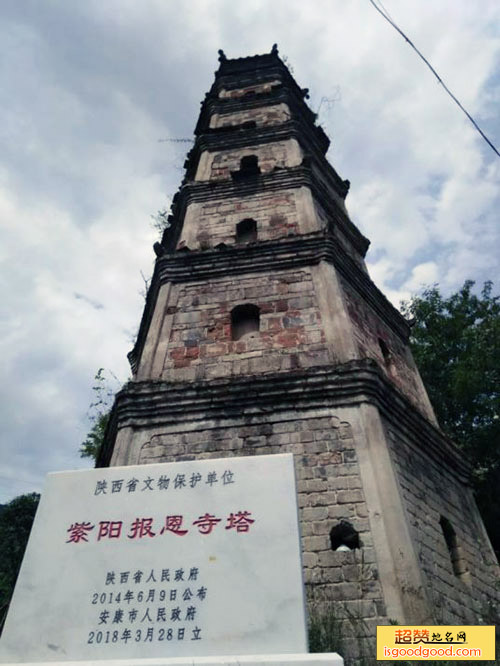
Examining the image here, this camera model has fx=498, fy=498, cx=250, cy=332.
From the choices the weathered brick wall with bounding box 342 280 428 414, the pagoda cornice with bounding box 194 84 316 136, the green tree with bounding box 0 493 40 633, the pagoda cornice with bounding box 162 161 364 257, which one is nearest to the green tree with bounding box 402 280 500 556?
the weathered brick wall with bounding box 342 280 428 414

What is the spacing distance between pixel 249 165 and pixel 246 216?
7.59 ft

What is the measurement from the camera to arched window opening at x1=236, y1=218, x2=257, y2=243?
30.6 feet

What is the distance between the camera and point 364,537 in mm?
5016

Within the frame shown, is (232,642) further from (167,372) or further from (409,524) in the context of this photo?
(167,372)

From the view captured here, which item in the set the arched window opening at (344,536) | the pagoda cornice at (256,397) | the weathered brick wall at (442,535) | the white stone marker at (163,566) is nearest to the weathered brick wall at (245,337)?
the pagoda cornice at (256,397)

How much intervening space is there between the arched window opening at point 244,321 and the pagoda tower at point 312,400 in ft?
0.07

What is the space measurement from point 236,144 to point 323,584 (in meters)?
9.76

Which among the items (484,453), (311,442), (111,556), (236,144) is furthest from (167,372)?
(484,453)

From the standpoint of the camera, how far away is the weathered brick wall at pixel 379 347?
7.71 meters

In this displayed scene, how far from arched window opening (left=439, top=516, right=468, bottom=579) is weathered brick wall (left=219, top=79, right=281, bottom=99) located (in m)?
12.3

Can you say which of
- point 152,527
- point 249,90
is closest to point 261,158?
point 249,90

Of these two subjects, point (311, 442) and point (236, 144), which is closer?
point (311, 442)

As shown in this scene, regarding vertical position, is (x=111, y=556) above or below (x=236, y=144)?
below

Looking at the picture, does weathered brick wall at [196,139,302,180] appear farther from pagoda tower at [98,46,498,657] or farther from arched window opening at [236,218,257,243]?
arched window opening at [236,218,257,243]
